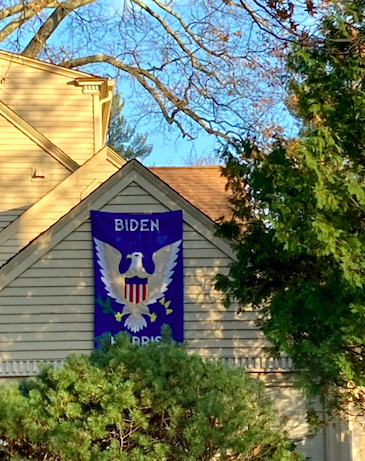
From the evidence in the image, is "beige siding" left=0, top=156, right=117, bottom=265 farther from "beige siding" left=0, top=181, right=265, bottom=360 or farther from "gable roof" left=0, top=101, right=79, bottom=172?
"beige siding" left=0, top=181, right=265, bottom=360

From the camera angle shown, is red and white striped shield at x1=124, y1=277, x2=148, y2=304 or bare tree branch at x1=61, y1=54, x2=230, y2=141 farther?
bare tree branch at x1=61, y1=54, x2=230, y2=141

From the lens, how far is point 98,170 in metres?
14.7

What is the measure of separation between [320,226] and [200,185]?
1122 centimetres

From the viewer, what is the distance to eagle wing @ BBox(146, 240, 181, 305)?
12.1m

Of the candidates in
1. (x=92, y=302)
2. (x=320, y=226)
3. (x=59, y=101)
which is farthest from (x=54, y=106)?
(x=320, y=226)

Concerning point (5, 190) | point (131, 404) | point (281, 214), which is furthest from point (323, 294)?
point (5, 190)

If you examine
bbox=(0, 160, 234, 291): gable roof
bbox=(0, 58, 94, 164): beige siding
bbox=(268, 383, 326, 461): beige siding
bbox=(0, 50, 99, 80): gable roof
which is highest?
bbox=(0, 50, 99, 80): gable roof

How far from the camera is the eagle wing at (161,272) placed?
12125 mm

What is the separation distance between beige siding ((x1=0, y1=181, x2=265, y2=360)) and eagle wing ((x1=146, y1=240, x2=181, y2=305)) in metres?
0.23

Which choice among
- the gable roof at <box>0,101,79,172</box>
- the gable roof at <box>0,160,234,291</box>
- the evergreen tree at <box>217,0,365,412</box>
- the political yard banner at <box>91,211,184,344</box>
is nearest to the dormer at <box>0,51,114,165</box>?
the gable roof at <box>0,101,79,172</box>

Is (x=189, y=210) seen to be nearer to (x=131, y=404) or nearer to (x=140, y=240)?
(x=140, y=240)

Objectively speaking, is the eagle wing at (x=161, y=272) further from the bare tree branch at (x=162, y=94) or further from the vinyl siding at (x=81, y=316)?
the bare tree branch at (x=162, y=94)

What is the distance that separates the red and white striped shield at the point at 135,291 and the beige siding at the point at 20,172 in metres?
4.11

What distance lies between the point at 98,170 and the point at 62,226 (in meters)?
2.68
